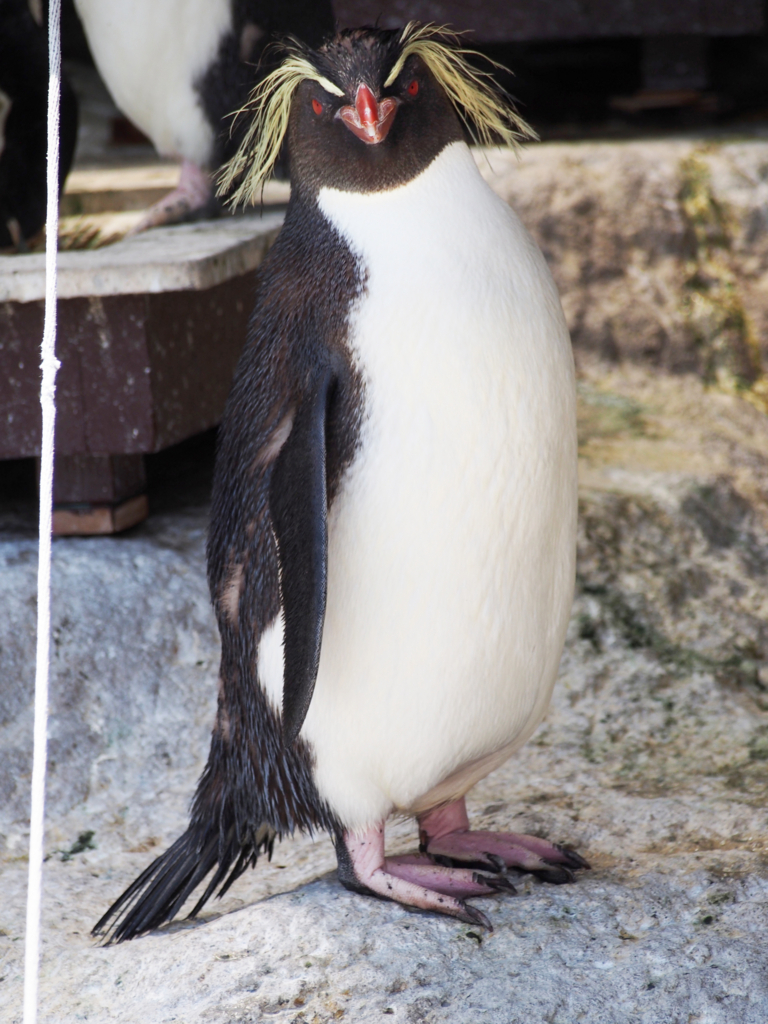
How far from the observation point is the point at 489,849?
1.50 meters

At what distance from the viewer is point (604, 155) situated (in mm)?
2982

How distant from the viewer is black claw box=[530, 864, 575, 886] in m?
1.45

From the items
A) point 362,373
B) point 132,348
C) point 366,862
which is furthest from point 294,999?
point 132,348

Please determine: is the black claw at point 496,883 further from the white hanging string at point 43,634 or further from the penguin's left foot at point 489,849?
the white hanging string at point 43,634

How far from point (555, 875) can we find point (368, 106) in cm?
91

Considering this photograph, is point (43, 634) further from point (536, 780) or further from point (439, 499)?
point (536, 780)

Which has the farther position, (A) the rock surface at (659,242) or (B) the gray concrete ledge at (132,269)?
(A) the rock surface at (659,242)

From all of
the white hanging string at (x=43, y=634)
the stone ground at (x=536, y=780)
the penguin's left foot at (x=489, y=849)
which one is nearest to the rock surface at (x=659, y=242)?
the stone ground at (x=536, y=780)

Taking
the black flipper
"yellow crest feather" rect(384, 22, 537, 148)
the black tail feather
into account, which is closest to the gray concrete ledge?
"yellow crest feather" rect(384, 22, 537, 148)

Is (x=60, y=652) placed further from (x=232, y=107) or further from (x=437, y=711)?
(x=232, y=107)

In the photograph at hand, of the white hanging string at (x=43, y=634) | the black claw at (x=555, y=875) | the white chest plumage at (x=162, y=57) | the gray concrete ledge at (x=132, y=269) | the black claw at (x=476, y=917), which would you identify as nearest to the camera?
the white hanging string at (x=43, y=634)

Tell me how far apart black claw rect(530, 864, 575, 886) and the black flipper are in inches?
15.4

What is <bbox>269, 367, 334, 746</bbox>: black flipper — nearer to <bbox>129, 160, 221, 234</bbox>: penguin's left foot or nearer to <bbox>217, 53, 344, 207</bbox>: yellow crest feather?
<bbox>217, 53, 344, 207</bbox>: yellow crest feather

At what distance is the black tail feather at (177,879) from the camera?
58.2 inches
